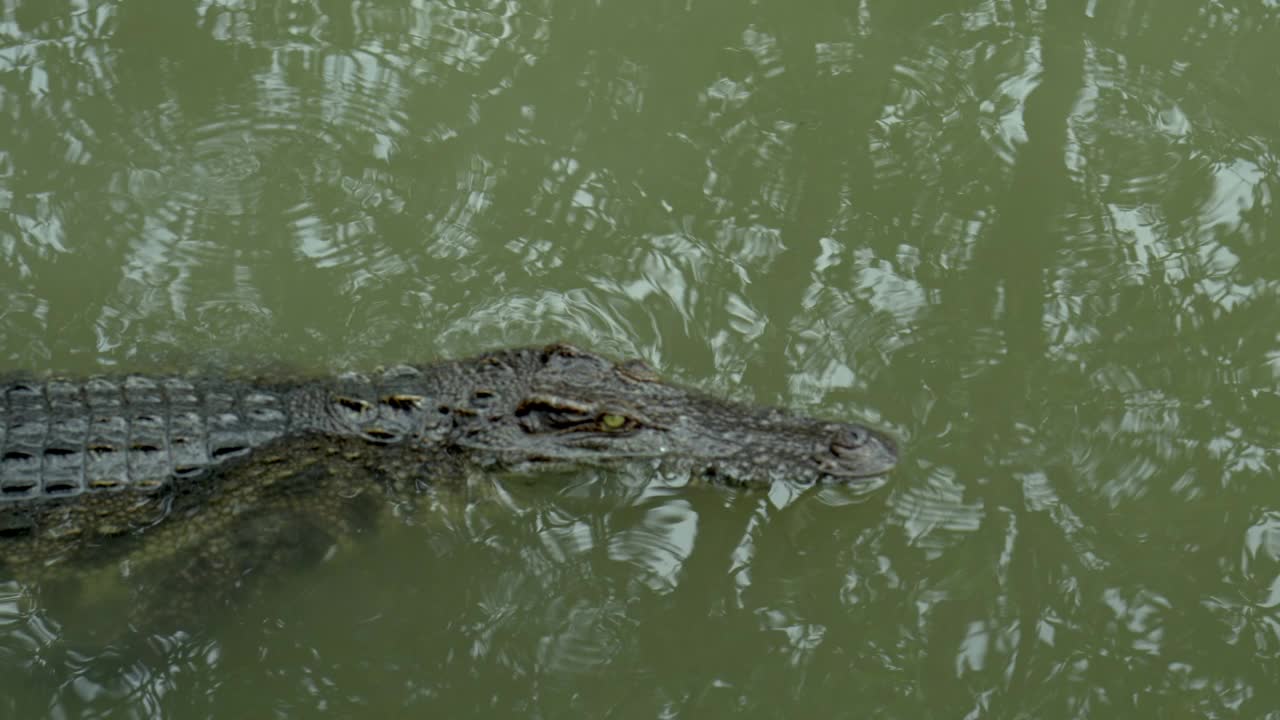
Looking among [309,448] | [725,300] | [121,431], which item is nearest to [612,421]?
[725,300]

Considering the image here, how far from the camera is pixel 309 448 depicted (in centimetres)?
450

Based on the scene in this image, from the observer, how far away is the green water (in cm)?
419

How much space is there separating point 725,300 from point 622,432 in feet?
3.21

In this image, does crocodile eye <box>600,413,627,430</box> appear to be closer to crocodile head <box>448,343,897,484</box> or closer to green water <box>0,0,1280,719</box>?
crocodile head <box>448,343,897,484</box>

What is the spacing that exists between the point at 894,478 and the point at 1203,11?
397 cm

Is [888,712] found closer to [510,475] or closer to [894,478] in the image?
[894,478]

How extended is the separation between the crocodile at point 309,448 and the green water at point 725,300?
0.58 ft

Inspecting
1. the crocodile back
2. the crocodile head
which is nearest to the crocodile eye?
the crocodile head

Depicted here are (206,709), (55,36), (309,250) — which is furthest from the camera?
(55,36)

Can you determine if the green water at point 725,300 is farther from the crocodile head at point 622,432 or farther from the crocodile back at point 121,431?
the crocodile back at point 121,431

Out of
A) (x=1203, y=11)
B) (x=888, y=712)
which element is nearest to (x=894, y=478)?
(x=888, y=712)

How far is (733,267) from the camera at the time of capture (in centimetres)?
541

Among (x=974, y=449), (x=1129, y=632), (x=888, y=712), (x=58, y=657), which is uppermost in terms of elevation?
(x=974, y=449)

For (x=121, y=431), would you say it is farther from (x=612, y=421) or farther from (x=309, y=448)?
(x=612, y=421)
